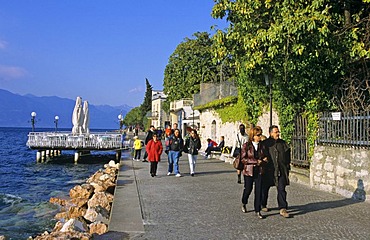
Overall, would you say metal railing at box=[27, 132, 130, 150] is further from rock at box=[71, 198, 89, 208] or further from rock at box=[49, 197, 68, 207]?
rock at box=[71, 198, 89, 208]

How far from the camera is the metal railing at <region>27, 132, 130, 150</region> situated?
34.0 metres

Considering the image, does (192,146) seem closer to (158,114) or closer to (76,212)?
(76,212)

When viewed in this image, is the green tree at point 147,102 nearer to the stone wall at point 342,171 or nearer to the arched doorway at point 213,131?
the arched doorway at point 213,131

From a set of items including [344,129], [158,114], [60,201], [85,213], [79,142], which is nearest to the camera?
[344,129]

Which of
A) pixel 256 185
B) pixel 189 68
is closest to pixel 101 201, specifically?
pixel 256 185

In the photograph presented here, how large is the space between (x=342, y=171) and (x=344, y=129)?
1.13 meters

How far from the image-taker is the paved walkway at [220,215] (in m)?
6.95

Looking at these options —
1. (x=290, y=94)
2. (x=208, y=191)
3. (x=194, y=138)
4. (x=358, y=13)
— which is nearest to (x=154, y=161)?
(x=194, y=138)

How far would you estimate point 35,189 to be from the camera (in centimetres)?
2197

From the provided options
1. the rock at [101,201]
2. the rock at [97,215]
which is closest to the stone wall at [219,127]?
the rock at [101,201]

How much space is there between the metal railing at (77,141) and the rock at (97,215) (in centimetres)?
2223

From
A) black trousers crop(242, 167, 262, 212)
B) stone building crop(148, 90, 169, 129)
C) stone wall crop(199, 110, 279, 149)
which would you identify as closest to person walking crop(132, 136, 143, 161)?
stone wall crop(199, 110, 279, 149)

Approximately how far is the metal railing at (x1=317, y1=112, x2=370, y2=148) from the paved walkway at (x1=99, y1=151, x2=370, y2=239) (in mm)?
1447

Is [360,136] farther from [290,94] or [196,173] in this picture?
[196,173]
